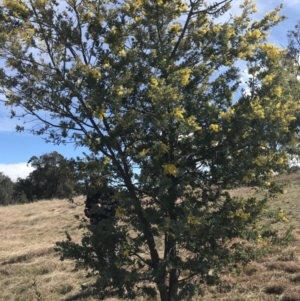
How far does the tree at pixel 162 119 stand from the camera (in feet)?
13.1

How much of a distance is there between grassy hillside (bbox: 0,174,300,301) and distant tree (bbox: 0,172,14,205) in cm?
2863

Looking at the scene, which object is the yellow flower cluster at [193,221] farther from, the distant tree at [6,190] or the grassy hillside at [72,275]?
the distant tree at [6,190]

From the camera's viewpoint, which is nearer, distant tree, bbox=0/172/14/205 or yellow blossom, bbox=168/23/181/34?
yellow blossom, bbox=168/23/181/34

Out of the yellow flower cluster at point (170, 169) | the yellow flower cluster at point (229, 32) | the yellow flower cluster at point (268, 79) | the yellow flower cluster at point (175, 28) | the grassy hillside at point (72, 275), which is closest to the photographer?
the yellow flower cluster at point (170, 169)

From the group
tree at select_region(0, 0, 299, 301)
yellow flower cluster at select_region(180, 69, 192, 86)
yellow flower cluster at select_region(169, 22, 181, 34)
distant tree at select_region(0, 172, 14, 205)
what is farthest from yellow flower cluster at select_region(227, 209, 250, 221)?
distant tree at select_region(0, 172, 14, 205)

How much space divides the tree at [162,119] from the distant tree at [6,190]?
3620cm

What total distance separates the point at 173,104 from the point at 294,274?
11.8ft

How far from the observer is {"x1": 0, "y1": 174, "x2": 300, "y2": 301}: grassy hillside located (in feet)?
19.4

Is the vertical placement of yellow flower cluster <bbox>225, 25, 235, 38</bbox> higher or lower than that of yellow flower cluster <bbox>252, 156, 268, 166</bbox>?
higher

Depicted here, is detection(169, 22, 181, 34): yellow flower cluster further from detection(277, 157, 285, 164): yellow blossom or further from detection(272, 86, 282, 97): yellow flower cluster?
detection(277, 157, 285, 164): yellow blossom

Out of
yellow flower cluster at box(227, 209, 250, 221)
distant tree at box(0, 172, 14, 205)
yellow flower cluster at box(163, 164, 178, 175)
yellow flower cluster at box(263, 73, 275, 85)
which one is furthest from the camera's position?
distant tree at box(0, 172, 14, 205)

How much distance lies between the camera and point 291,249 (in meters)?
7.42

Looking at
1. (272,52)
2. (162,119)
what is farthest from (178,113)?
(272,52)

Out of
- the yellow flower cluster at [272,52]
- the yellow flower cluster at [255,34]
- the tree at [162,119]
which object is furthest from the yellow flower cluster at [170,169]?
the yellow flower cluster at [255,34]
